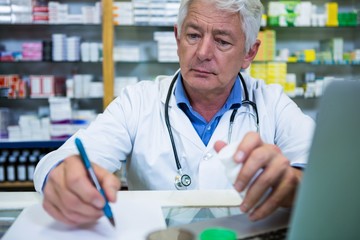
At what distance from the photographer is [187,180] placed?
1.48 m

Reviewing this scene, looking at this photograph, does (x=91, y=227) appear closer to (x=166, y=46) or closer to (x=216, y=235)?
(x=216, y=235)

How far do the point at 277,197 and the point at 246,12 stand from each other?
0.99 metres

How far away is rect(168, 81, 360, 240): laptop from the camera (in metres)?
0.50

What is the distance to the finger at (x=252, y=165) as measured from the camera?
699mm

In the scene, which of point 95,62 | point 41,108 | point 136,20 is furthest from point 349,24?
point 41,108

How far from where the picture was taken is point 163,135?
1.61 m

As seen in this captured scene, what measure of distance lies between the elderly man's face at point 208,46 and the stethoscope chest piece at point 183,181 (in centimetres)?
36

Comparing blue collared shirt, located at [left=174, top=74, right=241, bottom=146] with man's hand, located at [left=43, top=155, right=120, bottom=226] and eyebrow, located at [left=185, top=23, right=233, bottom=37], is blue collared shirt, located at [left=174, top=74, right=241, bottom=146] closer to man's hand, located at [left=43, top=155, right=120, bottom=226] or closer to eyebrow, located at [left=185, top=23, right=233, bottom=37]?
eyebrow, located at [left=185, top=23, right=233, bottom=37]

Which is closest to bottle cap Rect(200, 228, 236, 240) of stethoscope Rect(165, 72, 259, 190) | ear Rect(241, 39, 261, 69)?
stethoscope Rect(165, 72, 259, 190)

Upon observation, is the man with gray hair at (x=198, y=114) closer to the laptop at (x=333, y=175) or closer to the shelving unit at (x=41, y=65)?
the laptop at (x=333, y=175)

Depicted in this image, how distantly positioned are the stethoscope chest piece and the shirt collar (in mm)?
305

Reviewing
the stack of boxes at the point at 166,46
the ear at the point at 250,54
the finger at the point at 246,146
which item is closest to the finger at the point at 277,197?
the finger at the point at 246,146

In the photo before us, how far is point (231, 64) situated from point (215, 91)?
130 millimetres

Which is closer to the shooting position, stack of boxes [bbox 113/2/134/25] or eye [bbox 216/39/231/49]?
eye [bbox 216/39/231/49]
